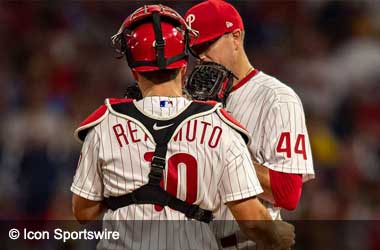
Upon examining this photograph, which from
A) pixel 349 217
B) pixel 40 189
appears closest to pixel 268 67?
pixel 349 217

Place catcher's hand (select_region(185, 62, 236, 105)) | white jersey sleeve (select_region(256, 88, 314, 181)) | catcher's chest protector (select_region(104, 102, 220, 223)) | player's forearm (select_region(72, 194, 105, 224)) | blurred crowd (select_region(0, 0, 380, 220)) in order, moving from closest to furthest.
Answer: catcher's chest protector (select_region(104, 102, 220, 223)) < player's forearm (select_region(72, 194, 105, 224)) < catcher's hand (select_region(185, 62, 236, 105)) < white jersey sleeve (select_region(256, 88, 314, 181)) < blurred crowd (select_region(0, 0, 380, 220))

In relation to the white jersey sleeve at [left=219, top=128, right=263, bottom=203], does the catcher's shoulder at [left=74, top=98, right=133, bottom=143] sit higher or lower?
higher

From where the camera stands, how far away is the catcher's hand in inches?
128

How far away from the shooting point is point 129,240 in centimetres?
274

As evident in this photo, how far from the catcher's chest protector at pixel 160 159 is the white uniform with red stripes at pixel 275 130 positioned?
0.69 meters

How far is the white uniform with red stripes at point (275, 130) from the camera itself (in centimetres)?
335

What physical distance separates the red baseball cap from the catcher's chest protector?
2.91 ft

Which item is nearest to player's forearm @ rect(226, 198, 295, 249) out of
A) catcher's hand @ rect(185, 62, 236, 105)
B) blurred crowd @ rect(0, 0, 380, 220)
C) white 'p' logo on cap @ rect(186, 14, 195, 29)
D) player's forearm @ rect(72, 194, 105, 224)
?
player's forearm @ rect(72, 194, 105, 224)

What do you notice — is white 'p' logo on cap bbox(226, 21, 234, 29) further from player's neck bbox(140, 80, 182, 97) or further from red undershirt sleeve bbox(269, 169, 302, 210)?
player's neck bbox(140, 80, 182, 97)

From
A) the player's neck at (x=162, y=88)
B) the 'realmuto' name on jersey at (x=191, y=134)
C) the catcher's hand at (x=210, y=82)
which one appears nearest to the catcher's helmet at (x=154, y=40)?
the player's neck at (x=162, y=88)

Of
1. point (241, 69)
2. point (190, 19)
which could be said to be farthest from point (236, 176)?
point (190, 19)

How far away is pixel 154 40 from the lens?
2.73 meters

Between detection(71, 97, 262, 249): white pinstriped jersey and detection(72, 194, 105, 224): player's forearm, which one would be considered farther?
detection(72, 194, 105, 224): player's forearm

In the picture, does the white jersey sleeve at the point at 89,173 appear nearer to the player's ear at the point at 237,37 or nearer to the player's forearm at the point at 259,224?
the player's forearm at the point at 259,224
